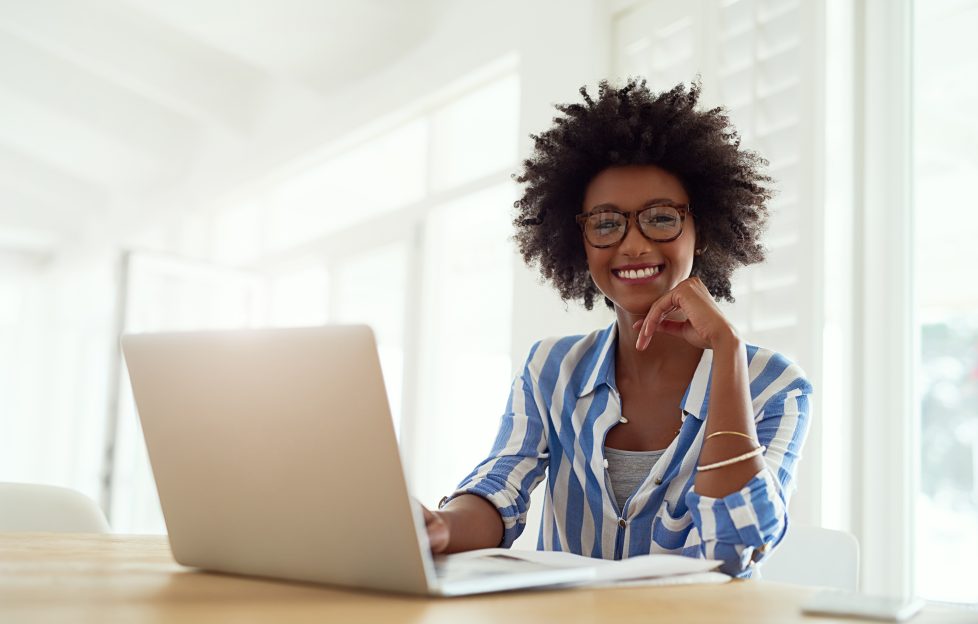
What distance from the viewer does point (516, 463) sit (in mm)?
1497

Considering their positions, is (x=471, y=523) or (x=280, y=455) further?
(x=471, y=523)

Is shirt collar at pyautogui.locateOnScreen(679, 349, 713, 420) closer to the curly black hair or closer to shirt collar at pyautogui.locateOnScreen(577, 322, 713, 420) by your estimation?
shirt collar at pyautogui.locateOnScreen(577, 322, 713, 420)

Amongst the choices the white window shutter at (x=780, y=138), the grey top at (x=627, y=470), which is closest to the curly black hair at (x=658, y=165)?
the grey top at (x=627, y=470)

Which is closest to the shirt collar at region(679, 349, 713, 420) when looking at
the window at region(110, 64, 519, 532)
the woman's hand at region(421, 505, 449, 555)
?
the woman's hand at region(421, 505, 449, 555)

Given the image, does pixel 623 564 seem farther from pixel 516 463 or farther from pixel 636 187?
pixel 636 187

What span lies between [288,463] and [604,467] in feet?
2.46

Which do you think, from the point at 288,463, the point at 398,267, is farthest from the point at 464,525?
the point at 398,267

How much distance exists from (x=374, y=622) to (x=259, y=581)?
26 cm

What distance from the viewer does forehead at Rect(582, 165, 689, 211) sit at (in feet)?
5.34

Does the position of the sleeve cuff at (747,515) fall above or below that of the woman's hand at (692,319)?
below

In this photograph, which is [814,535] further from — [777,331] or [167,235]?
[167,235]

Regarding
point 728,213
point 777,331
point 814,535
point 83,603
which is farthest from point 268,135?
point 83,603

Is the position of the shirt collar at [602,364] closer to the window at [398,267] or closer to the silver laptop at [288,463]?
the silver laptop at [288,463]

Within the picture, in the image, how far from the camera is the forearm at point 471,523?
4.01ft
